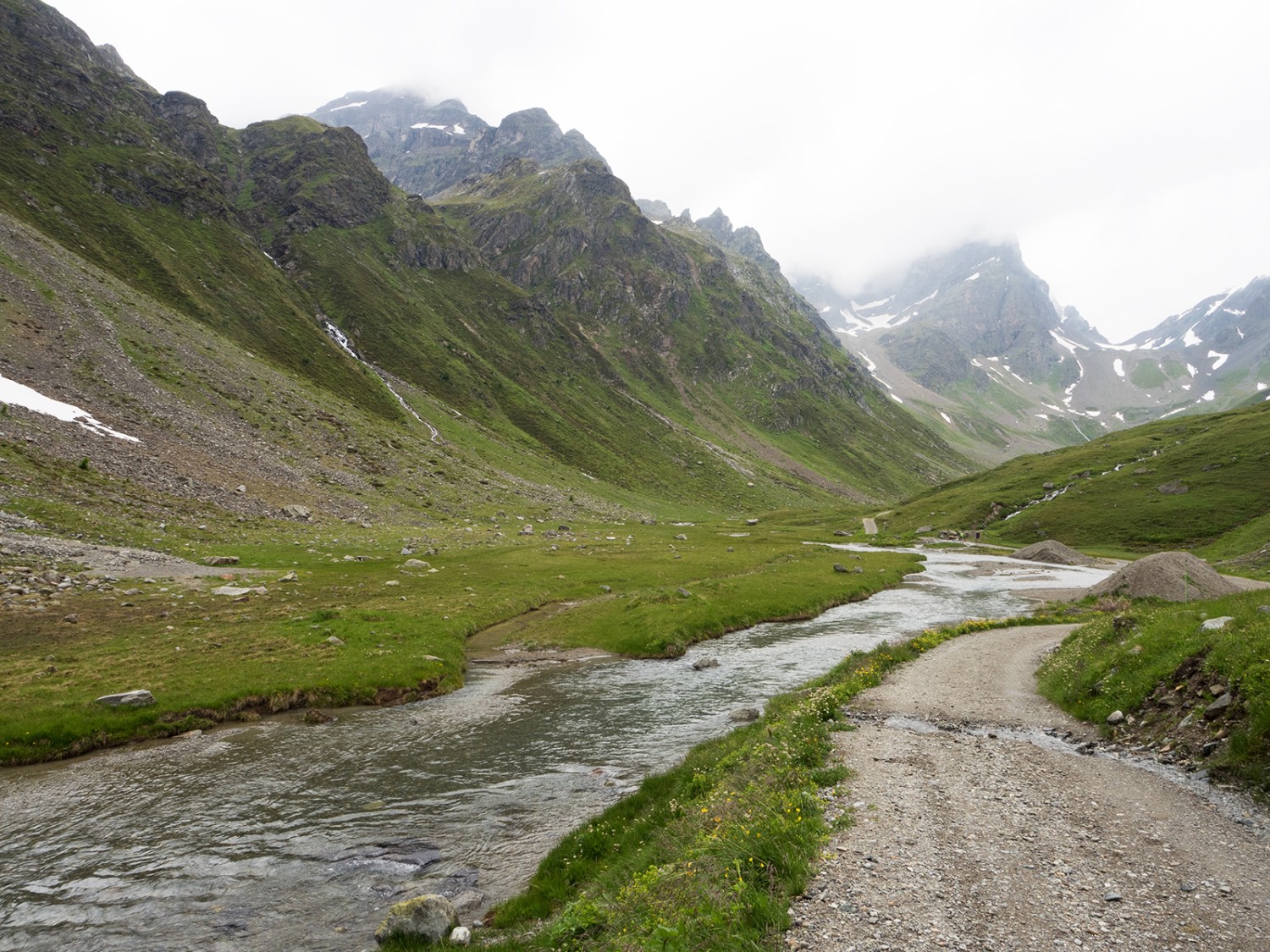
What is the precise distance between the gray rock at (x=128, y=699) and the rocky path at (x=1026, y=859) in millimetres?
29352

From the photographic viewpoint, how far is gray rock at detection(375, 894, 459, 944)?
12.9 m

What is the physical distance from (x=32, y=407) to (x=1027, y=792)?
8968cm

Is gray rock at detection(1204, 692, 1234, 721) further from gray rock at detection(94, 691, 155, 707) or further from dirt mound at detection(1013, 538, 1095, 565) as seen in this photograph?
dirt mound at detection(1013, 538, 1095, 565)

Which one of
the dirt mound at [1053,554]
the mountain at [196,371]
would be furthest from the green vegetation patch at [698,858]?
the dirt mound at [1053,554]

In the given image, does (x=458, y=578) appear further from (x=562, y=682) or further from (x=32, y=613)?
(x=32, y=613)

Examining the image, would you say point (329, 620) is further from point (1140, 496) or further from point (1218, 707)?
point (1140, 496)

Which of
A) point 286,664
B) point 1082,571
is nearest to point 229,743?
point 286,664

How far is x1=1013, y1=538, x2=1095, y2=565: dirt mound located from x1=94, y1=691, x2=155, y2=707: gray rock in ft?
363

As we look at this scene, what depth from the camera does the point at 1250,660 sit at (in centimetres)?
1620

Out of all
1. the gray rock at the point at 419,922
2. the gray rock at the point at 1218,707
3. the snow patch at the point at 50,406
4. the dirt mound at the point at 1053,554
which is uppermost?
the snow patch at the point at 50,406

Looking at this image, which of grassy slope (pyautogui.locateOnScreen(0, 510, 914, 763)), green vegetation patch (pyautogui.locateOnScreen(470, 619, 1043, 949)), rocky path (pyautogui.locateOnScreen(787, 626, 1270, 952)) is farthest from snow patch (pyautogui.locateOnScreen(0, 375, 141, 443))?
rocky path (pyautogui.locateOnScreen(787, 626, 1270, 952))

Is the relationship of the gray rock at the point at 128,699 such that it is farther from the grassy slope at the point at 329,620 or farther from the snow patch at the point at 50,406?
the snow patch at the point at 50,406

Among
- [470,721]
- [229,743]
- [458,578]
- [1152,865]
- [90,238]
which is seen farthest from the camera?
[90,238]

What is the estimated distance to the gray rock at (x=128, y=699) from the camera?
24.9m
